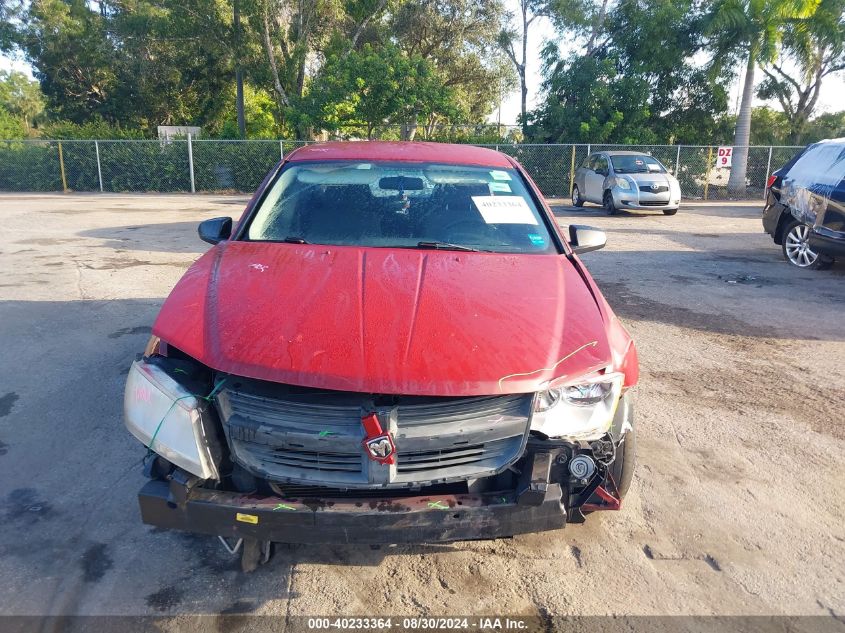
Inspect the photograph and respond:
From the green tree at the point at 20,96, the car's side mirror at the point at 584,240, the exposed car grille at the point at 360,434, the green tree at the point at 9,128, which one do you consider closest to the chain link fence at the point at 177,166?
the car's side mirror at the point at 584,240

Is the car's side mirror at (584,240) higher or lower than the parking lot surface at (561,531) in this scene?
higher

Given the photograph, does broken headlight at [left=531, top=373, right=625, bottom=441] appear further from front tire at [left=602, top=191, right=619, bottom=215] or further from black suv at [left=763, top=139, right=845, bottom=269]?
front tire at [left=602, top=191, right=619, bottom=215]

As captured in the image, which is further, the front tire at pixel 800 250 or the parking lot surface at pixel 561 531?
the front tire at pixel 800 250

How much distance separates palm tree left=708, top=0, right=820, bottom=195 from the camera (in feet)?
68.1

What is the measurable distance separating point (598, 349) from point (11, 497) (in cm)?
301

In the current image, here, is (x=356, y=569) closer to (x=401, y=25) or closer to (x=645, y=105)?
(x=645, y=105)

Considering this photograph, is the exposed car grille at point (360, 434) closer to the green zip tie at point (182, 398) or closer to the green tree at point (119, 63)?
the green zip tie at point (182, 398)

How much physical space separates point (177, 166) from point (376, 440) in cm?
2338

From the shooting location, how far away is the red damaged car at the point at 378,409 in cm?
238

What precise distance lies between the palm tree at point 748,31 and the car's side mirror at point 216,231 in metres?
22.2

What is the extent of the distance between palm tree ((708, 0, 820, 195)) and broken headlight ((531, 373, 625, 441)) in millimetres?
22772

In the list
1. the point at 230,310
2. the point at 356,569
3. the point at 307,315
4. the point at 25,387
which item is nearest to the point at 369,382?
the point at 307,315

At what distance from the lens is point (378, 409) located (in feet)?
7.79

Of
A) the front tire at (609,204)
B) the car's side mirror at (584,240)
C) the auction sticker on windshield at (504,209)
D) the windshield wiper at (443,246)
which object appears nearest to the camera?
the windshield wiper at (443,246)
